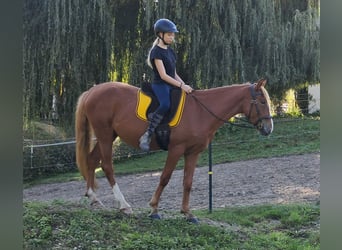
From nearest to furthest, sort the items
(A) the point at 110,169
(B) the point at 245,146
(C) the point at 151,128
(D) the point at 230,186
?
(C) the point at 151,128, (A) the point at 110,169, (D) the point at 230,186, (B) the point at 245,146

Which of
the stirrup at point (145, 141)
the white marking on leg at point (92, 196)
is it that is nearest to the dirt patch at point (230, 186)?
the white marking on leg at point (92, 196)

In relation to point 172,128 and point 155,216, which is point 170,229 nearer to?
point 155,216

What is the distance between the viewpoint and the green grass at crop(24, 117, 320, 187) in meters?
3.91

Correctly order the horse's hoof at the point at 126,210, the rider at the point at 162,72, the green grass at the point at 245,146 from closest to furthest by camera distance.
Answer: the rider at the point at 162,72, the horse's hoof at the point at 126,210, the green grass at the point at 245,146

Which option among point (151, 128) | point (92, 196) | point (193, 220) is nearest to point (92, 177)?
point (92, 196)

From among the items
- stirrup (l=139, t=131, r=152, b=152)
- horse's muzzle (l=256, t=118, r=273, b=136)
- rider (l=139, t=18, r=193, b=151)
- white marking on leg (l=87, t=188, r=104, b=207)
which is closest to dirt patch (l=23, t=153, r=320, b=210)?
white marking on leg (l=87, t=188, r=104, b=207)

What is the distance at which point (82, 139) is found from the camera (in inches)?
151

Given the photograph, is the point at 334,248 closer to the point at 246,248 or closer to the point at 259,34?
the point at 246,248

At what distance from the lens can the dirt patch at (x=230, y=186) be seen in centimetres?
381

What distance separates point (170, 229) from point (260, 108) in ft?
3.99

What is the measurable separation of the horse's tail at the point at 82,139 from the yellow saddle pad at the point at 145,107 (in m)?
0.48

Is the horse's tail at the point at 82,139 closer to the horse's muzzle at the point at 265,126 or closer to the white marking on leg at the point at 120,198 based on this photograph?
the white marking on leg at the point at 120,198

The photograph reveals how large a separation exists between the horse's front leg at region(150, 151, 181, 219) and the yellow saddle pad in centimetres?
27

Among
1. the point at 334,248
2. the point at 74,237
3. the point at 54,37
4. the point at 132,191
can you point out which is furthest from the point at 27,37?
the point at 334,248
